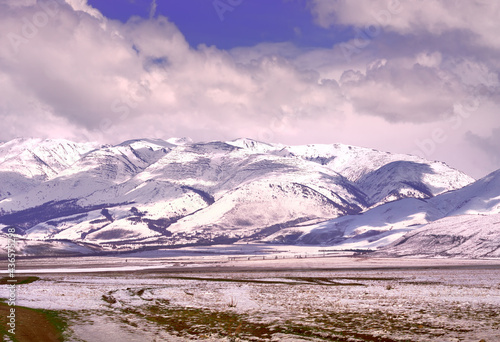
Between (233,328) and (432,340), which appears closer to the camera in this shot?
(432,340)

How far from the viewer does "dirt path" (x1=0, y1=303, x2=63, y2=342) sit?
36094mm

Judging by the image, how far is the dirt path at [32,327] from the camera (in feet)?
118

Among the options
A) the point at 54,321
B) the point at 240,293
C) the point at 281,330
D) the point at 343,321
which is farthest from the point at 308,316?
the point at 240,293

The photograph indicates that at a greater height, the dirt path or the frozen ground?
the dirt path

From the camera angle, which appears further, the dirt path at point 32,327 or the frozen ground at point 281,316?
the frozen ground at point 281,316

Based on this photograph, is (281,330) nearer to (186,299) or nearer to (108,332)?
(108,332)

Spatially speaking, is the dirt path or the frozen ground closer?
the dirt path

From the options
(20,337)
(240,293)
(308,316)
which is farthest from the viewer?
(240,293)

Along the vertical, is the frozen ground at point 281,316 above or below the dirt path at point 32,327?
below

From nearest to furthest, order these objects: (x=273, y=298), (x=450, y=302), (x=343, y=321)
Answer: (x=343, y=321), (x=450, y=302), (x=273, y=298)

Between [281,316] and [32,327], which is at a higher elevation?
[32,327]

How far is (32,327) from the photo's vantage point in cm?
4019

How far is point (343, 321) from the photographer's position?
43031mm

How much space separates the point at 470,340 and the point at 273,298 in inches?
1303
